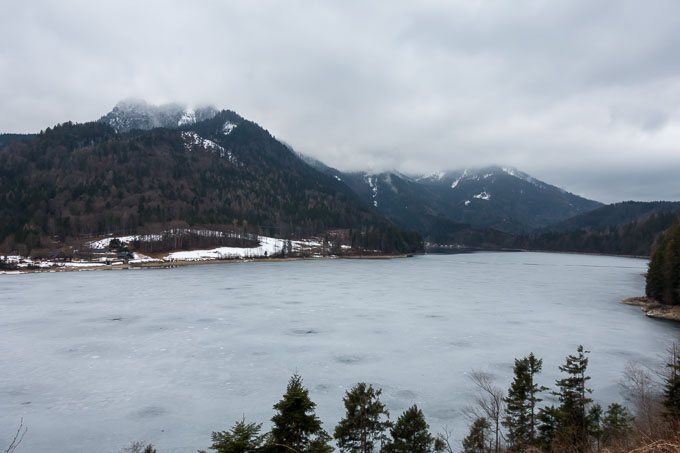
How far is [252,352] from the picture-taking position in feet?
74.7

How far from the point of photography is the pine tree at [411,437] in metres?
10.2

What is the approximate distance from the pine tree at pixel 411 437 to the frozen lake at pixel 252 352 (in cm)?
359

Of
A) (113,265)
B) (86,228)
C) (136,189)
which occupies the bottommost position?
(113,265)

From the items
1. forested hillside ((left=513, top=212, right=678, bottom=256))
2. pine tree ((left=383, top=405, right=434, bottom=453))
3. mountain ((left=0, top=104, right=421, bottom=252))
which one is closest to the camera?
pine tree ((left=383, top=405, right=434, bottom=453))

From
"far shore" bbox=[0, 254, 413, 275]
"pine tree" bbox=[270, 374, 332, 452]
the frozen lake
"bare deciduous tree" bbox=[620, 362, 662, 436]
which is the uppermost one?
"pine tree" bbox=[270, 374, 332, 452]

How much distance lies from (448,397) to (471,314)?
65.7 ft

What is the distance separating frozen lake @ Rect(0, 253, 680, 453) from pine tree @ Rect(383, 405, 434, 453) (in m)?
3.59

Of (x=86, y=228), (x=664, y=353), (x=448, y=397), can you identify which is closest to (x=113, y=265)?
(x=86, y=228)

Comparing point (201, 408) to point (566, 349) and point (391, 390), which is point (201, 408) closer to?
point (391, 390)

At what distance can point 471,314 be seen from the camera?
3488cm

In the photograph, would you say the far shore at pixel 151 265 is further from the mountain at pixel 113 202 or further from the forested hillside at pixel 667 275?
the forested hillside at pixel 667 275

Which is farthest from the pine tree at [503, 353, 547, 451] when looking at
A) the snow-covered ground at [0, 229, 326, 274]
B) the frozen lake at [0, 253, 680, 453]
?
the snow-covered ground at [0, 229, 326, 274]

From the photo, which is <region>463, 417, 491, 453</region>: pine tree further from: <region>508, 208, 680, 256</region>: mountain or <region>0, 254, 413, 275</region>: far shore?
<region>508, 208, 680, 256</region>: mountain

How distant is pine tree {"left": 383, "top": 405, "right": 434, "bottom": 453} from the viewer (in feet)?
33.6
